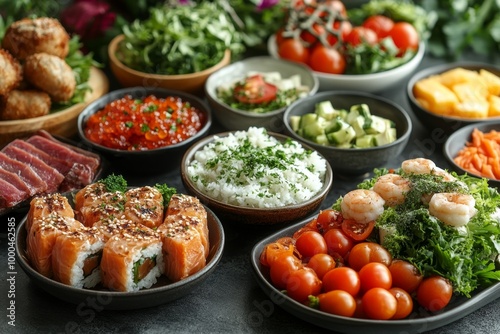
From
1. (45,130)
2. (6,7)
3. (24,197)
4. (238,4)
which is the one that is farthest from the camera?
(238,4)

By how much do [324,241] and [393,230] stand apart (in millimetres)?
372

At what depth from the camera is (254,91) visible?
498 cm

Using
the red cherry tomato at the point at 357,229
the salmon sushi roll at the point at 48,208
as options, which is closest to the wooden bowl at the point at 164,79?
the salmon sushi roll at the point at 48,208

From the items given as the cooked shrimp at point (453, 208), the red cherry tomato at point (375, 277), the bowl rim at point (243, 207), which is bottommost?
the bowl rim at point (243, 207)

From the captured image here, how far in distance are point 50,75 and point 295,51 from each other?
2091mm

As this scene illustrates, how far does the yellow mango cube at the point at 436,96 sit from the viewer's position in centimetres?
499

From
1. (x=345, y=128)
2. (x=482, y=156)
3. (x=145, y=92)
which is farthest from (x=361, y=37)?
(x=145, y=92)

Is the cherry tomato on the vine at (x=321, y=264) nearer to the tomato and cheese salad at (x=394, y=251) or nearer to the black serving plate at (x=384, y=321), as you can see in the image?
the tomato and cheese salad at (x=394, y=251)

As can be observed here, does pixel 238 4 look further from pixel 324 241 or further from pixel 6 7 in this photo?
pixel 324 241

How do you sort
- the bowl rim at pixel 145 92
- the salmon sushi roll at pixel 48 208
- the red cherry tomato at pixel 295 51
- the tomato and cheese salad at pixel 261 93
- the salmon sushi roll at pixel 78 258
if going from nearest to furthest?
the salmon sushi roll at pixel 78 258, the salmon sushi roll at pixel 48 208, the bowl rim at pixel 145 92, the tomato and cheese salad at pixel 261 93, the red cherry tomato at pixel 295 51

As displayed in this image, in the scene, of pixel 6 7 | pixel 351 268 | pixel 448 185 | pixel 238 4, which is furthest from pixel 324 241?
pixel 6 7

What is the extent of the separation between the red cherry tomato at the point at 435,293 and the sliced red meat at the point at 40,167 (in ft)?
7.44

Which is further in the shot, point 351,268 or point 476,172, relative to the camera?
point 476,172

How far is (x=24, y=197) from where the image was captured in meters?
3.90
